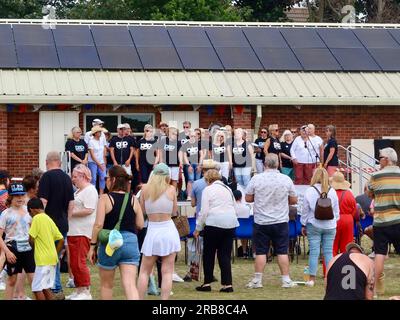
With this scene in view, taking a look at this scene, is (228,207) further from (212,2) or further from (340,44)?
(212,2)

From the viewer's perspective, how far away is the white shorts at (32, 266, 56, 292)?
12555 millimetres

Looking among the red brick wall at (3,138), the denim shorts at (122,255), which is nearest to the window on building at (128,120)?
the red brick wall at (3,138)

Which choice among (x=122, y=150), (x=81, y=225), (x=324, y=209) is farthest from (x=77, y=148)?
(x=81, y=225)

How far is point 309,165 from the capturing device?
21703 millimetres

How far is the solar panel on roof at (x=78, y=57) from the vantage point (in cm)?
2527

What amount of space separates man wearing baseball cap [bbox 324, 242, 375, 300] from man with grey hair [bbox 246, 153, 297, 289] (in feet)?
18.1

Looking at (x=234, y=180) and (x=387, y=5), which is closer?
(x=234, y=180)

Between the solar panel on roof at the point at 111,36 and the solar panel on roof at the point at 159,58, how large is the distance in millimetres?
559

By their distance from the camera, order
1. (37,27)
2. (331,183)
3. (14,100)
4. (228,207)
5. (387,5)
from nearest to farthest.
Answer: (228,207), (331,183), (14,100), (37,27), (387,5)

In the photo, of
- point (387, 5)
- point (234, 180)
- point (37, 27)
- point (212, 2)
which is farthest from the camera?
point (387, 5)

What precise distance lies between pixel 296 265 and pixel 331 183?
1.69 meters

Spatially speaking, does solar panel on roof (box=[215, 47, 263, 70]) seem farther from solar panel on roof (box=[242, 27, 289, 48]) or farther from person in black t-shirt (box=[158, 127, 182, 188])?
person in black t-shirt (box=[158, 127, 182, 188])

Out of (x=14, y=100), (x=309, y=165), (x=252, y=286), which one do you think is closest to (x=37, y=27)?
(x=14, y=100)

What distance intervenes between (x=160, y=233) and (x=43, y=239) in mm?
1322
